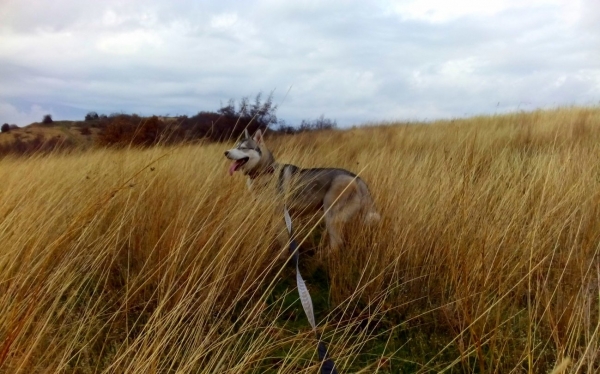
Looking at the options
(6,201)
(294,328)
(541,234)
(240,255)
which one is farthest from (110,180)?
(541,234)

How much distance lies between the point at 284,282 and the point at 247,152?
2.29 m

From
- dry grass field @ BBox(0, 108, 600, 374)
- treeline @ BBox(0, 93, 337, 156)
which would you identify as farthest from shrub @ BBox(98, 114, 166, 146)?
dry grass field @ BBox(0, 108, 600, 374)

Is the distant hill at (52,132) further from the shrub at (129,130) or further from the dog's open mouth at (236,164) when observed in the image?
the dog's open mouth at (236,164)

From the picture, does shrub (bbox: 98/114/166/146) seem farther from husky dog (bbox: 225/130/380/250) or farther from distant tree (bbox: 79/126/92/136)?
distant tree (bbox: 79/126/92/136)

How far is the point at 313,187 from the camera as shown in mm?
4359

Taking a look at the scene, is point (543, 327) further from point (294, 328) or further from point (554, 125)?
point (554, 125)

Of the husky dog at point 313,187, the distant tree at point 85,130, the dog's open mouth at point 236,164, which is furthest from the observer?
the distant tree at point 85,130

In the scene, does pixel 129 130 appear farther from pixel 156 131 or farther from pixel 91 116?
pixel 91 116

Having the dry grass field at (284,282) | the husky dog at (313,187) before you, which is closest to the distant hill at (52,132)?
the husky dog at (313,187)

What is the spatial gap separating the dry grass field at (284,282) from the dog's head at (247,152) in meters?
0.83

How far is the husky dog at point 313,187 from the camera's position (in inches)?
143

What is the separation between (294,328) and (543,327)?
1.25 meters

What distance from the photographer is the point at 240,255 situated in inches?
106

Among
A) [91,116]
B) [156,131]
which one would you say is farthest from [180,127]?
[91,116]
